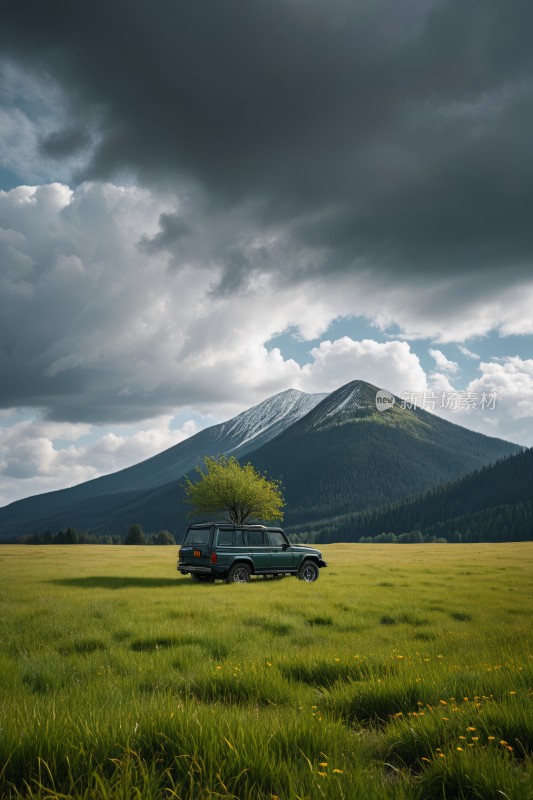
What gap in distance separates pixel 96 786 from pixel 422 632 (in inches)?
410

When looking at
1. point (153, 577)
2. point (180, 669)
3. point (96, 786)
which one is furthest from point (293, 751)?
point (153, 577)

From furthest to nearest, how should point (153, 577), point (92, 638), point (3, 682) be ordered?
point (153, 577) < point (92, 638) < point (3, 682)

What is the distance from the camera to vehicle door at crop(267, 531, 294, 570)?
2527 cm

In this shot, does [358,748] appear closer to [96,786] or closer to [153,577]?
[96,786]

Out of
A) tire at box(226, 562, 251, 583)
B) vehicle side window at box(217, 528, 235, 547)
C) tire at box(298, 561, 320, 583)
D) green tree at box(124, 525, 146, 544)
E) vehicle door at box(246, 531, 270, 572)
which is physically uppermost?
vehicle side window at box(217, 528, 235, 547)

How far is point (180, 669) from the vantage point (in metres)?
7.93

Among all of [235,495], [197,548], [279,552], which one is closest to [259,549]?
[279,552]

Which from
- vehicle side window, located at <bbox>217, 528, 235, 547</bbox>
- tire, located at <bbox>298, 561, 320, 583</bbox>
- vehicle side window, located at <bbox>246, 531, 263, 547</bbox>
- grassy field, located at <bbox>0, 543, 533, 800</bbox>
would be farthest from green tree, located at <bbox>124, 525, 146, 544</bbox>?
grassy field, located at <bbox>0, 543, 533, 800</bbox>

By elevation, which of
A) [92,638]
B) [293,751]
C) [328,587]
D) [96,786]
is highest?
[96,786]

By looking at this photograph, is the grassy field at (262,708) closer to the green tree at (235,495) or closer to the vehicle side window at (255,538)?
the vehicle side window at (255,538)

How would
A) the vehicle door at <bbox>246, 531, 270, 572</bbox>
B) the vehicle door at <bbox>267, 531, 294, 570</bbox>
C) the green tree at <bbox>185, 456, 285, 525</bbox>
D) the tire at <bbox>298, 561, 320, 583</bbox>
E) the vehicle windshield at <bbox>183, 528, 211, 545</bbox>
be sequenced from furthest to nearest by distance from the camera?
the green tree at <bbox>185, 456, 285, 525</bbox>, the tire at <bbox>298, 561, 320, 583</bbox>, the vehicle door at <bbox>267, 531, 294, 570</bbox>, the vehicle door at <bbox>246, 531, 270, 572</bbox>, the vehicle windshield at <bbox>183, 528, 211, 545</bbox>

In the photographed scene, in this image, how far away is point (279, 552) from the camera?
25.5m

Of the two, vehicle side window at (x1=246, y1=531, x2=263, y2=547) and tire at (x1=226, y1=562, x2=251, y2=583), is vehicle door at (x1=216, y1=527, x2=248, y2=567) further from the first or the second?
tire at (x1=226, y1=562, x2=251, y2=583)

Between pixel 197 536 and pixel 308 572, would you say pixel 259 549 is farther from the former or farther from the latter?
pixel 308 572
